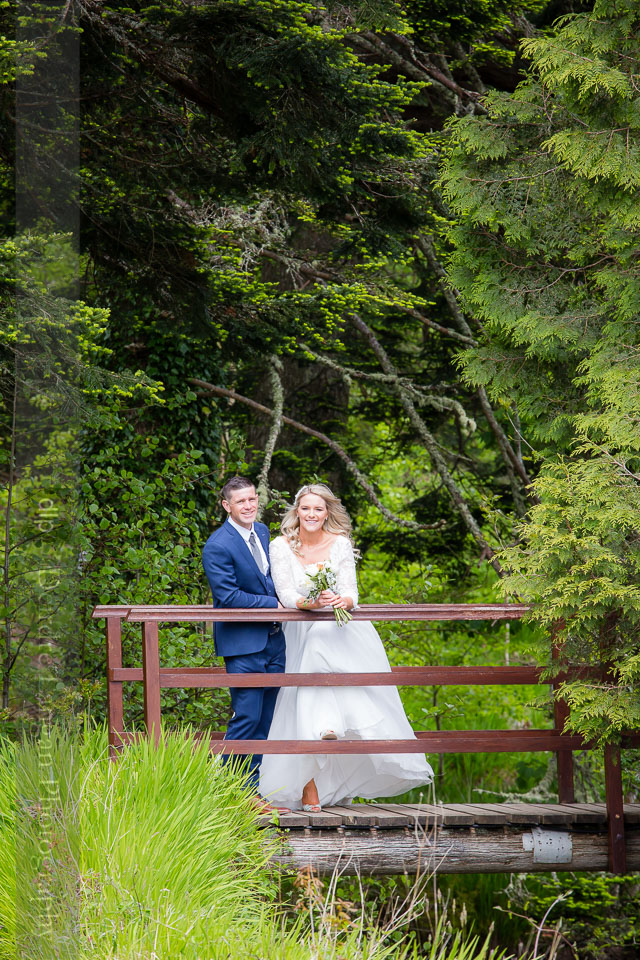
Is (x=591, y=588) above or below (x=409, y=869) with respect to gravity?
above

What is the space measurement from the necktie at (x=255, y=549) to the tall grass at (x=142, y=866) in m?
1.00

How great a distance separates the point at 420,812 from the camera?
4.75m

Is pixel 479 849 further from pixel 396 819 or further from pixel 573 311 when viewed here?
pixel 573 311

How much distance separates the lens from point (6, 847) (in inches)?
133

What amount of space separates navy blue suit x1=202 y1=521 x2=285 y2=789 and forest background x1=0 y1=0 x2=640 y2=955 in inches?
30.6

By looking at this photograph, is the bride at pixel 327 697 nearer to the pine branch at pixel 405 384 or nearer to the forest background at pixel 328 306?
the forest background at pixel 328 306

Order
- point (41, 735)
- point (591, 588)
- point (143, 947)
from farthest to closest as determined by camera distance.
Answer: point (591, 588)
point (143, 947)
point (41, 735)

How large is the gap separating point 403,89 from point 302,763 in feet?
14.0

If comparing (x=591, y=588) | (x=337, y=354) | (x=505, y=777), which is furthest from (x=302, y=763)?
(x=505, y=777)

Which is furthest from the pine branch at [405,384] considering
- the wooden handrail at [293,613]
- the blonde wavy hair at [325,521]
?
the wooden handrail at [293,613]

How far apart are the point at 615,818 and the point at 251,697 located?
1.89 metres

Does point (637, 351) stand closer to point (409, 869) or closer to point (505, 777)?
point (409, 869)

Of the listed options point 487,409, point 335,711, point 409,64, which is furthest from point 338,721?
point 409,64

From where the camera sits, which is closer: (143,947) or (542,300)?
(143,947)
